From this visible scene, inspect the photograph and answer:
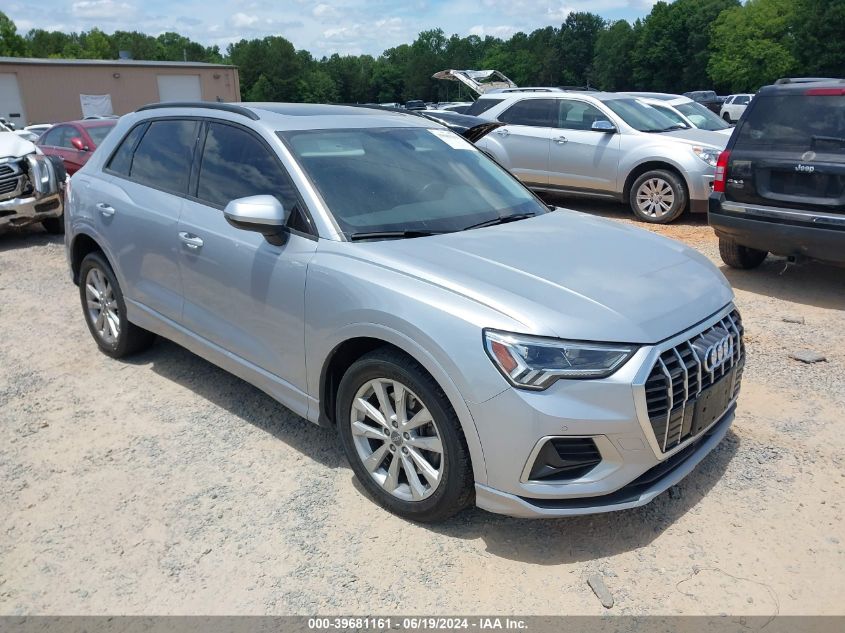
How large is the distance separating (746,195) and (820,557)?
4211 mm

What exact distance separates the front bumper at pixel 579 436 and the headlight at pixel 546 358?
0.03 meters

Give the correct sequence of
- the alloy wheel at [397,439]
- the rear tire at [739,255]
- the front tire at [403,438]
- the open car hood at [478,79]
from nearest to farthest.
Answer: the front tire at [403,438] → the alloy wheel at [397,439] → the rear tire at [739,255] → the open car hood at [478,79]

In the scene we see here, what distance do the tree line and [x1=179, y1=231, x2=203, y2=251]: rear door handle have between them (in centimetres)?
5904

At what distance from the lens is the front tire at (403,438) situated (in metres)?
2.85

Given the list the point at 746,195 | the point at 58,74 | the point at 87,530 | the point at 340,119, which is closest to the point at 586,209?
the point at 746,195

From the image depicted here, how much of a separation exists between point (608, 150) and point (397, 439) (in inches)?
309

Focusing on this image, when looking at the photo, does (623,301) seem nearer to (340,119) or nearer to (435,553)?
(435,553)

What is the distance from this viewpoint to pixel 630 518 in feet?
10.5

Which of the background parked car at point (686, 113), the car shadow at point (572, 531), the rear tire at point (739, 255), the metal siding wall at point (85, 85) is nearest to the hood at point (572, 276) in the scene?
the car shadow at point (572, 531)

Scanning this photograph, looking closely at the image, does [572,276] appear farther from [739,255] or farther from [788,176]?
[739,255]

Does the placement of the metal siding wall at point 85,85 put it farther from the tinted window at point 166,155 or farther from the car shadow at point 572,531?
the car shadow at point 572,531

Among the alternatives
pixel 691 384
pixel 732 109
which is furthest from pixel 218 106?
pixel 732 109

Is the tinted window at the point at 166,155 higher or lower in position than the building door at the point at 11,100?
higher

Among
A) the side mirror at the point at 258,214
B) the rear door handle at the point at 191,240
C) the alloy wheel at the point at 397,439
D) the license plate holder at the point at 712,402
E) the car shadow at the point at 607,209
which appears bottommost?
the car shadow at the point at 607,209
